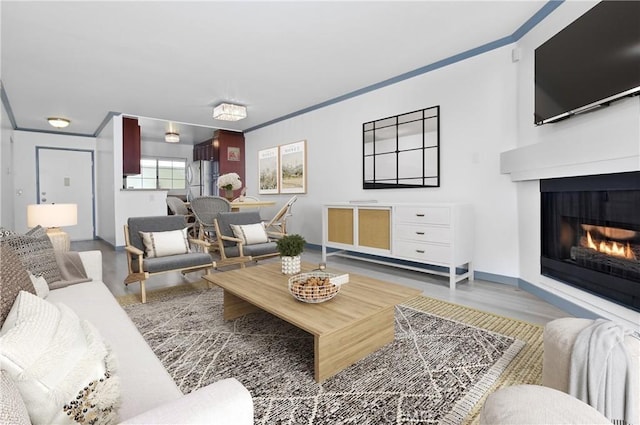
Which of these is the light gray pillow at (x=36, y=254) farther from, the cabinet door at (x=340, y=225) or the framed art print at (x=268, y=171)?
the framed art print at (x=268, y=171)

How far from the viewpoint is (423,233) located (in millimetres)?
3709

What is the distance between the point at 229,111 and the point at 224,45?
2.00 m

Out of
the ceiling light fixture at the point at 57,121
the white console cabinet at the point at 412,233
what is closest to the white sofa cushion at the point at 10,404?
the white console cabinet at the point at 412,233

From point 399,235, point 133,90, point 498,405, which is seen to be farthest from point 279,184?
point 498,405

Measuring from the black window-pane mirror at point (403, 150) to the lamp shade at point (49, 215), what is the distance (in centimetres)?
375

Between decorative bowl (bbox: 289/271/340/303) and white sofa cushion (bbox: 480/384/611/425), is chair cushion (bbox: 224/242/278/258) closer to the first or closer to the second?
decorative bowl (bbox: 289/271/340/303)

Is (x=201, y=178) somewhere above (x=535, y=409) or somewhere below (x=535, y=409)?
above

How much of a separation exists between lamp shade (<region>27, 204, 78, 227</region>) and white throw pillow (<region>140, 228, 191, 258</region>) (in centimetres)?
75

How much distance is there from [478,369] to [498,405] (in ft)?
2.97

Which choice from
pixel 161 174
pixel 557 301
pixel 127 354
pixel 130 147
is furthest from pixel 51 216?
pixel 161 174

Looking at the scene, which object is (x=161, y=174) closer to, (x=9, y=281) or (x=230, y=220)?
(x=230, y=220)

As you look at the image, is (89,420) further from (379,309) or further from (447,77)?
(447,77)

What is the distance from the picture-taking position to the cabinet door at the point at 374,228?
408cm

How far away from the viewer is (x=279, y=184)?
678cm
